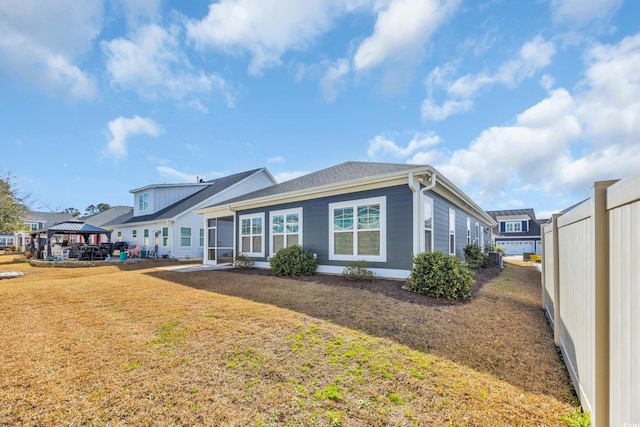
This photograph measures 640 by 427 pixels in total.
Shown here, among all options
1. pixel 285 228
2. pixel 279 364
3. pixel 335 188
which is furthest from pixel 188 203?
pixel 279 364

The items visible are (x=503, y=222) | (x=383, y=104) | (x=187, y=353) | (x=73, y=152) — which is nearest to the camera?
(x=187, y=353)

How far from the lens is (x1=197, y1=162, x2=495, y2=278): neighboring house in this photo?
7965 mm

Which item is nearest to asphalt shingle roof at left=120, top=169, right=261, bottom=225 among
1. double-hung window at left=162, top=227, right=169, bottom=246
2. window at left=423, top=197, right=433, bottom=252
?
double-hung window at left=162, top=227, right=169, bottom=246

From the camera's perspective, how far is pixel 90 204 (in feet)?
225

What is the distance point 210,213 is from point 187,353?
39.3 ft

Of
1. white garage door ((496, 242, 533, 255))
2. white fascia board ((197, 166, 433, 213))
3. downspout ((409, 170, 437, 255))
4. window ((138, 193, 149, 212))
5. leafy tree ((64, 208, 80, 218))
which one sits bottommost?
white garage door ((496, 242, 533, 255))

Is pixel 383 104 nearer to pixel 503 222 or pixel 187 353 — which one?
pixel 187 353

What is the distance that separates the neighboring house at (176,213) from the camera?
18266 millimetres

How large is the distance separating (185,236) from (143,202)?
5.93m

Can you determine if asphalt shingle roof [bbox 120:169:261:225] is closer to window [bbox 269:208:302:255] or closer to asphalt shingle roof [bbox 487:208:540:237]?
window [bbox 269:208:302:255]

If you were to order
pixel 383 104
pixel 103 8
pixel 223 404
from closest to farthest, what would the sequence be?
pixel 223 404, pixel 103 8, pixel 383 104

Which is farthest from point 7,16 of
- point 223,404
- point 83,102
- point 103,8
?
point 223,404

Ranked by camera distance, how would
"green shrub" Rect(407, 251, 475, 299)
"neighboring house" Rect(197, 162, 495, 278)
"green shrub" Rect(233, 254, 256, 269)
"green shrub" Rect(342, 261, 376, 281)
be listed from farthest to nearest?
"green shrub" Rect(233, 254, 256, 269), "green shrub" Rect(342, 261, 376, 281), "neighboring house" Rect(197, 162, 495, 278), "green shrub" Rect(407, 251, 475, 299)

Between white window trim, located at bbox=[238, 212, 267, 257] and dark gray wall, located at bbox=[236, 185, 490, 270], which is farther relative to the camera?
white window trim, located at bbox=[238, 212, 267, 257]
